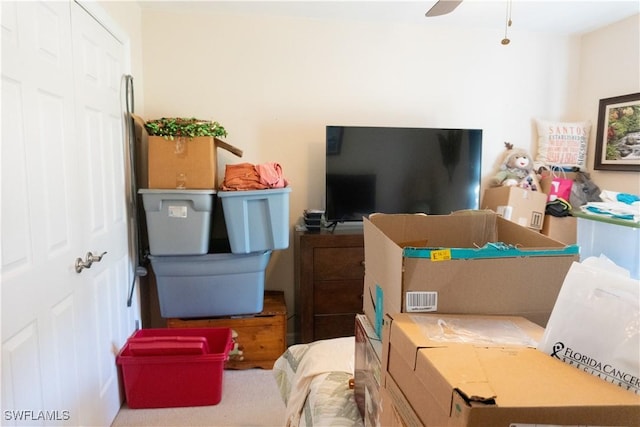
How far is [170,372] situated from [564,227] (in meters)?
2.72

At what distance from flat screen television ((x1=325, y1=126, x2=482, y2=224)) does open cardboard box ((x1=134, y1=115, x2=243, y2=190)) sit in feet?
2.67

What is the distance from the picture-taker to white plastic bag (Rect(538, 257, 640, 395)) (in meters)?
0.63

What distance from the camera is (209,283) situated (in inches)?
94.2

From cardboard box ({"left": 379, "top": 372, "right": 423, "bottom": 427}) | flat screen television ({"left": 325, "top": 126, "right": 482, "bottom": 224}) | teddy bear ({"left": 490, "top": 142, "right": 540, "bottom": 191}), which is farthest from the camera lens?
teddy bear ({"left": 490, "top": 142, "right": 540, "bottom": 191})

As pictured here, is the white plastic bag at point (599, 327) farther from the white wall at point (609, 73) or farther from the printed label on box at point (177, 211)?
the white wall at point (609, 73)

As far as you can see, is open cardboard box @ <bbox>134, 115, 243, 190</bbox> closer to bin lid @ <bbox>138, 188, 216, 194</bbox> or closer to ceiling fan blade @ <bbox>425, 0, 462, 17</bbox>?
bin lid @ <bbox>138, 188, 216, 194</bbox>

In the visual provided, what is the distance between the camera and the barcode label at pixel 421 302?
88 cm

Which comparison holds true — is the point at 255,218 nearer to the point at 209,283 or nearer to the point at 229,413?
the point at 209,283

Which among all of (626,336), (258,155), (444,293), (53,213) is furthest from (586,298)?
(258,155)

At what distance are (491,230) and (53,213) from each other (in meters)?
1.54

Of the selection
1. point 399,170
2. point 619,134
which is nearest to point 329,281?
point 399,170

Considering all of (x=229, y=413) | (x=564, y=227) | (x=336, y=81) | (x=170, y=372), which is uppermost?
(x=336, y=81)

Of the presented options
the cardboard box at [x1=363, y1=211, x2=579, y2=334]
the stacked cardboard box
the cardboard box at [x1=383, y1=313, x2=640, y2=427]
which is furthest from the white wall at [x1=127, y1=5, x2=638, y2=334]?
the cardboard box at [x1=383, y1=313, x2=640, y2=427]

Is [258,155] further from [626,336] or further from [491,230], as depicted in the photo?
[626,336]
